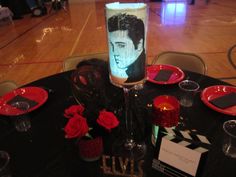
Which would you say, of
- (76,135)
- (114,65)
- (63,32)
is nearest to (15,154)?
(76,135)

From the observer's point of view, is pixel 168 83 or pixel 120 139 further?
pixel 168 83

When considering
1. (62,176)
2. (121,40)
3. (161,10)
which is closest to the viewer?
(121,40)

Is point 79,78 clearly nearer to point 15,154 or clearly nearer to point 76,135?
point 76,135

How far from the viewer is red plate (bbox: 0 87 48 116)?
1.23 m

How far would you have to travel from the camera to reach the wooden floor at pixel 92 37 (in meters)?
3.57

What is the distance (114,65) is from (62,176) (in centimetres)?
44

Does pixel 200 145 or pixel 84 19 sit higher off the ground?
pixel 200 145

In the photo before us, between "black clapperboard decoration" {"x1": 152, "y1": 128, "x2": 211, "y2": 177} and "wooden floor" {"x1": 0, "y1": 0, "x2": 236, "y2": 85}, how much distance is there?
236cm

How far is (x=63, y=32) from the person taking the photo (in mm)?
5293

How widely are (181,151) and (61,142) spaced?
519 millimetres

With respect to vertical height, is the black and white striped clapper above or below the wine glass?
below

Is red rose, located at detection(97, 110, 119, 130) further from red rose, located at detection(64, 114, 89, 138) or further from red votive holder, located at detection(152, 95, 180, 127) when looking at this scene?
red votive holder, located at detection(152, 95, 180, 127)

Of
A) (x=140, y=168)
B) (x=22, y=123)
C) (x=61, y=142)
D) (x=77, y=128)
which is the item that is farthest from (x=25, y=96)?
(x=140, y=168)

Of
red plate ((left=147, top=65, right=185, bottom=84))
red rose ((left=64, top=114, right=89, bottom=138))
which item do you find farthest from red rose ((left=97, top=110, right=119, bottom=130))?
red plate ((left=147, top=65, right=185, bottom=84))
